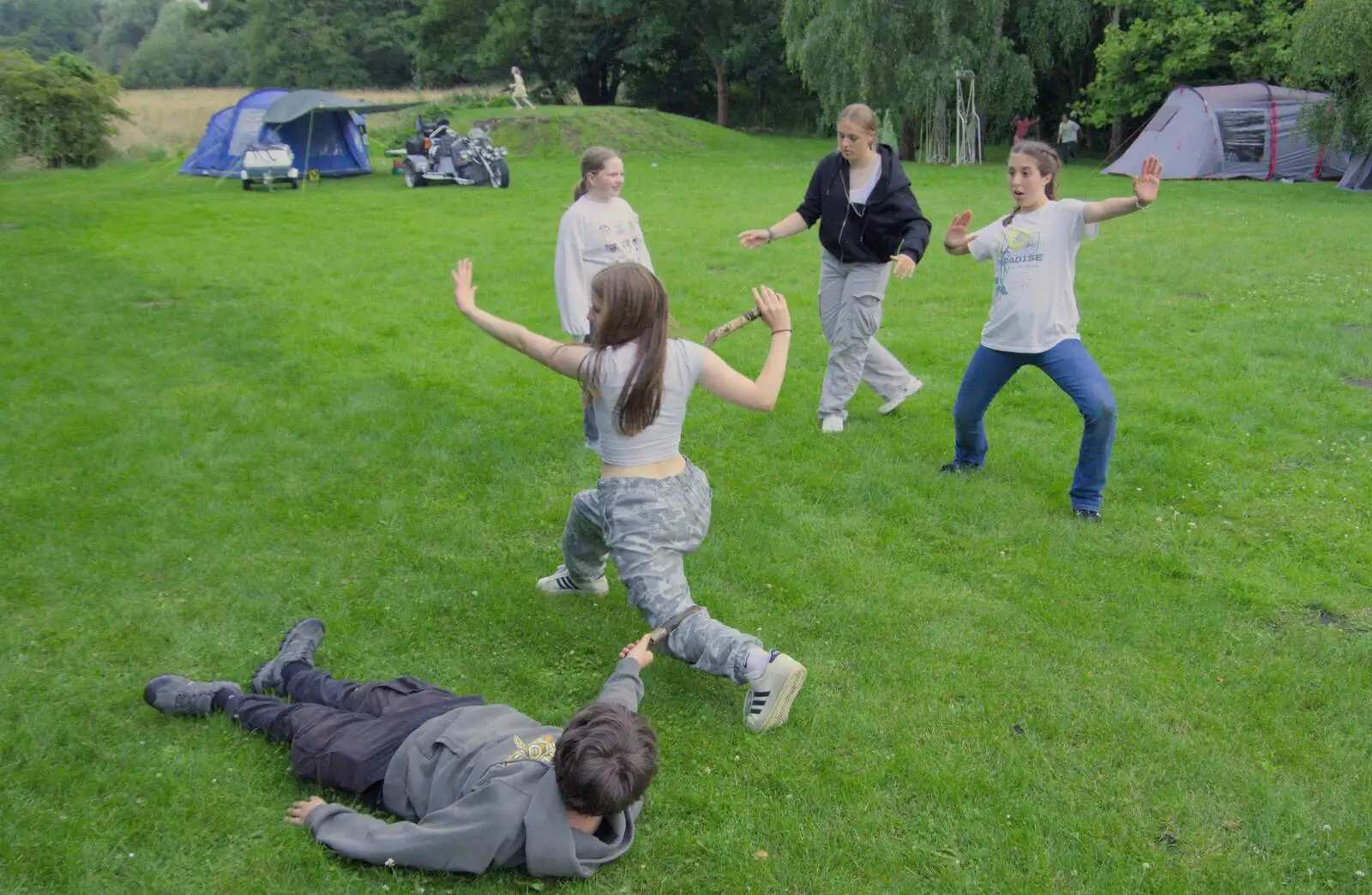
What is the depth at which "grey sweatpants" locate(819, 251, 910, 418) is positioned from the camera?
24.0ft

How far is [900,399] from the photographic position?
7922 mm

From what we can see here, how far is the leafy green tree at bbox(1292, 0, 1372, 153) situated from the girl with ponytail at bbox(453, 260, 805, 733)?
68.8ft

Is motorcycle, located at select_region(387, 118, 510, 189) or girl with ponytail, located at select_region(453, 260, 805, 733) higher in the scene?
motorcycle, located at select_region(387, 118, 510, 189)

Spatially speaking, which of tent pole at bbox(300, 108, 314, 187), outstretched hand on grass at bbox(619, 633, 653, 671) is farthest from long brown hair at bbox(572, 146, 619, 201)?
tent pole at bbox(300, 108, 314, 187)

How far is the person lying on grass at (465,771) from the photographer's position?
3217 millimetres

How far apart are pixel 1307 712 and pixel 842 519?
101 inches

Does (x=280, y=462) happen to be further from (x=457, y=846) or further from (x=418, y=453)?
(x=457, y=846)

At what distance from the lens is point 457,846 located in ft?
10.6

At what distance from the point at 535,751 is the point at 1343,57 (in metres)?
22.8

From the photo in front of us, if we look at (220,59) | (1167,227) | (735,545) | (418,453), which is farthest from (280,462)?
(220,59)

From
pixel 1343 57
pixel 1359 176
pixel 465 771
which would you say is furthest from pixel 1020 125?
pixel 465 771

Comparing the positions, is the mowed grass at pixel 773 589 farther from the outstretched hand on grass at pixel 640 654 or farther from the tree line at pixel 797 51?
the tree line at pixel 797 51

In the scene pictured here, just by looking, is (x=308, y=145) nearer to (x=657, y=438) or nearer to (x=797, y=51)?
(x=797, y=51)

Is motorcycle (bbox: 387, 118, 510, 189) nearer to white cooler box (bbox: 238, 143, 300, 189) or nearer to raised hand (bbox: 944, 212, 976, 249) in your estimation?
white cooler box (bbox: 238, 143, 300, 189)
